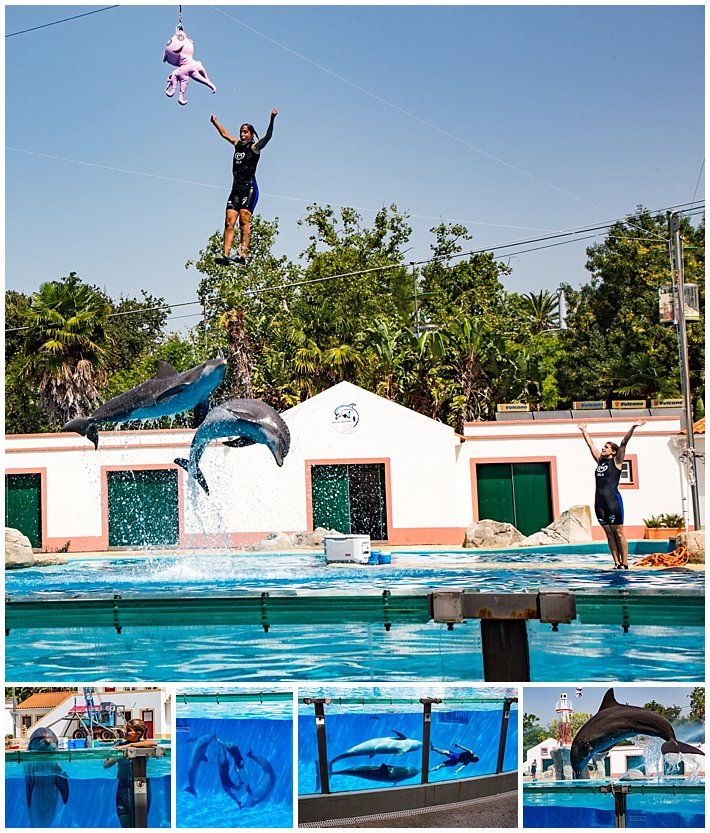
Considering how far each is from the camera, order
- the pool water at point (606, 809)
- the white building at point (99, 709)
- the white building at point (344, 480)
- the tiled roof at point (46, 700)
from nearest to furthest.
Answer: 1. the pool water at point (606, 809)
2. the white building at point (99, 709)
3. the tiled roof at point (46, 700)
4. the white building at point (344, 480)

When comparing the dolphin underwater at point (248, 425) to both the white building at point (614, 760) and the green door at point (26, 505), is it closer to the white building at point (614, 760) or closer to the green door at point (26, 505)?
the white building at point (614, 760)

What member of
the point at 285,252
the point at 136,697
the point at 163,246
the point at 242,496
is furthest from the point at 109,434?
the point at 136,697

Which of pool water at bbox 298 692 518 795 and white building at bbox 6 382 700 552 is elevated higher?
white building at bbox 6 382 700 552

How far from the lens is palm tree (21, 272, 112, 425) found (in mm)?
19625

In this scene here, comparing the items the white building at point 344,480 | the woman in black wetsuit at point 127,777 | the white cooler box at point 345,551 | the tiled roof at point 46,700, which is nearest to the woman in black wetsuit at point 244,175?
the white cooler box at point 345,551

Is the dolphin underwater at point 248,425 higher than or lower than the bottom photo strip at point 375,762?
higher

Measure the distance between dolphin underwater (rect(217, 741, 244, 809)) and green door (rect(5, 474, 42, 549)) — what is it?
42.6 feet

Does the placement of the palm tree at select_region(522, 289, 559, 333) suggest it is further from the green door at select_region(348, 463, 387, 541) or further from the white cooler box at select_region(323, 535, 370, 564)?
the white cooler box at select_region(323, 535, 370, 564)

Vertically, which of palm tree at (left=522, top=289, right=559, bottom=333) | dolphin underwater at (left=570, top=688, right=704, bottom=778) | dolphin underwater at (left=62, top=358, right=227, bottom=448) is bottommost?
dolphin underwater at (left=570, top=688, right=704, bottom=778)

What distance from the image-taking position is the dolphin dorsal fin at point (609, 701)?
4641 millimetres

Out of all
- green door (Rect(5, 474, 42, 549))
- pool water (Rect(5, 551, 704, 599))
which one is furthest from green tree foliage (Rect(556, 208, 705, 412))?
green door (Rect(5, 474, 42, 549))

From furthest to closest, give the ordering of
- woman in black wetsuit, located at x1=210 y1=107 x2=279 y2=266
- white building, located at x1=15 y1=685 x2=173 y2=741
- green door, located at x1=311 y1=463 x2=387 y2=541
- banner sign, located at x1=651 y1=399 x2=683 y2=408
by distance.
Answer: banner sign, located at x1=651 y1=399 x2=683 y2=408 → green door, located at x1=311 y1=463 x2=387 y2=541 → woman in black wetsuit, located at x1=210 y1=107 x2=279 y2=266 → white building, located at x1=15 y1=685 x2=173 y2=741

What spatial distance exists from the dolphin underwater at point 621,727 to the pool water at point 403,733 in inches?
14.2

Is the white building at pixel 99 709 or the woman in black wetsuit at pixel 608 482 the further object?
the woman in black wetsuit at pixel 608 482
